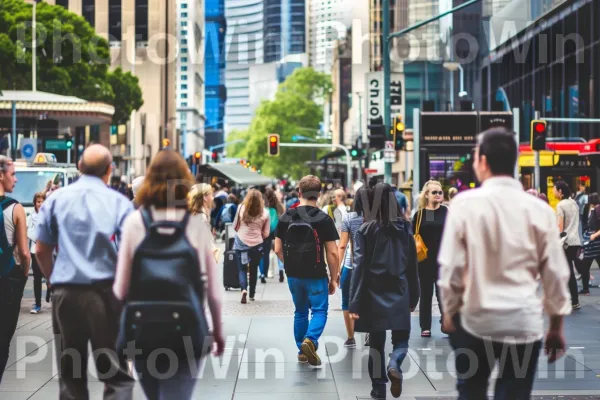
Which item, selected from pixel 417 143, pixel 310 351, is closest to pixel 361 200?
pixel 310 351

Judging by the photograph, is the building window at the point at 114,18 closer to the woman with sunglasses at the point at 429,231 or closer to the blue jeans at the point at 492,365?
the woman with sunglasses at the point at 429,231

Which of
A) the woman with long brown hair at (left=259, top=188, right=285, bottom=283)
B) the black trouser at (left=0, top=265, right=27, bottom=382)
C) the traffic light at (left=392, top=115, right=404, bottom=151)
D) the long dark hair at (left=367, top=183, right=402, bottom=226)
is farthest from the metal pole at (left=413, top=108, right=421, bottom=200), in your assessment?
the black trouser at (left=0, top=265, right=27, bottom=382)

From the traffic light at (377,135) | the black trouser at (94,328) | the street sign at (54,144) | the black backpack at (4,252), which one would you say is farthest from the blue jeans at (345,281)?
the street sign at (54,144)

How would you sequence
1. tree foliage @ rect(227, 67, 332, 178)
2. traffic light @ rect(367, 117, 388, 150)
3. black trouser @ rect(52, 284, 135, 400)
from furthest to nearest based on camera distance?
tree foliage @ rect(227, 67, 332, 178), traffic light @ rect(367, 117, 388, 150), black trouser @ rect(52, 284, 135, 400)

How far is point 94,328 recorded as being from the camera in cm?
607

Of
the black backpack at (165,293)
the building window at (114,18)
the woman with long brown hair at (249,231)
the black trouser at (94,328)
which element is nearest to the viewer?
the black backpack at (165,293)

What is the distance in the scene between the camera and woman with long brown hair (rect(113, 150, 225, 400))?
531cm

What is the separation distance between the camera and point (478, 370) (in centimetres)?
536

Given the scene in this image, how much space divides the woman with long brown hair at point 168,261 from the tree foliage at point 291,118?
355 feet

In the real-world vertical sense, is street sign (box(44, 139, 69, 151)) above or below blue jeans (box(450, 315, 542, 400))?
above

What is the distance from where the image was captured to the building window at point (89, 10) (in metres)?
101

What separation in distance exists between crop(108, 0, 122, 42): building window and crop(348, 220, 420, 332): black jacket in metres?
98.3

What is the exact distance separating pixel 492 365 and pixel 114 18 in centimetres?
10182

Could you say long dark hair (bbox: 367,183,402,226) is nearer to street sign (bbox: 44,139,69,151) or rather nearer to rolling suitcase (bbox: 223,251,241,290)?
rolling suitcase (bbox: 223,251,241,290)
